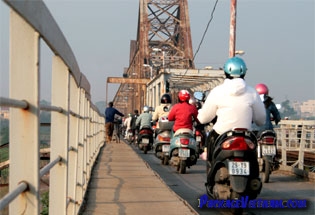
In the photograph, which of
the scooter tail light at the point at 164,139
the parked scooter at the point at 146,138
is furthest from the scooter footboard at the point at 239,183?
the parked scooter at the point at 146,138

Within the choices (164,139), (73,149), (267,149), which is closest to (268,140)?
(267,149)

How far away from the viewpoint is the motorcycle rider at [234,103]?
4.87 m

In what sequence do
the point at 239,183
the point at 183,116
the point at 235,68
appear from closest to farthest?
the point at 239,183 < the point at 235,68 < the point at 183,116

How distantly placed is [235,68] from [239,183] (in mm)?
1160

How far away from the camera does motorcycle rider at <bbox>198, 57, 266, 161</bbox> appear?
487cm

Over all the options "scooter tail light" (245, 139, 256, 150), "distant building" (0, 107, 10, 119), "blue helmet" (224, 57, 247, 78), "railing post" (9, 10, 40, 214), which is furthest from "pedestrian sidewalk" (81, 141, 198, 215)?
"distant building" (0, 107, 10, 119)

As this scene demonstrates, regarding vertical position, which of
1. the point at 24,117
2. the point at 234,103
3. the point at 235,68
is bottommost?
the point at 24,117

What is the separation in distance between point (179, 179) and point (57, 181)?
5.64m

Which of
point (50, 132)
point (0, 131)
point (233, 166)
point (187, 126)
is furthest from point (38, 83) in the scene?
point (187, 126)

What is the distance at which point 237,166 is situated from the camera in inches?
184

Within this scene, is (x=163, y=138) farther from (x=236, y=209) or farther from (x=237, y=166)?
(x=237, y=166)

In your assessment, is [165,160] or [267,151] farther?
[165,160]

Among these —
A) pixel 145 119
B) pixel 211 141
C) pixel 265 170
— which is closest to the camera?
pixel 211 141

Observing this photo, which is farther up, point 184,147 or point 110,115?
point 110,115
